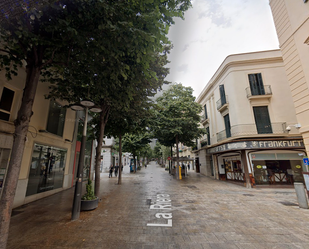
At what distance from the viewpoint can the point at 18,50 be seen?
4.53 metres

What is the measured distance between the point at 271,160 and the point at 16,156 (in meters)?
17.1

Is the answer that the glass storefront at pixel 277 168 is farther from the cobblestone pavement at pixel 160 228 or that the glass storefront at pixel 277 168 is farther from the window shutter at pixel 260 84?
the cobblestone pavement at pixel 160 228

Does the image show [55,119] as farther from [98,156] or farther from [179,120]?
[179,120]

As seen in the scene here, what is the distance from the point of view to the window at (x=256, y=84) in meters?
13.7

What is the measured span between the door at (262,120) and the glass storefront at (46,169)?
1598cm

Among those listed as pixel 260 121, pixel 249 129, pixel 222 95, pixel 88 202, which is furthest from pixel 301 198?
pixel 222 95

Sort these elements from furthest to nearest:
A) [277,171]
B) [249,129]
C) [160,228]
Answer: [277,171] → [249,129] → [160,228]

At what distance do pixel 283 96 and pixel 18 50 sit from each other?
59.1 feet

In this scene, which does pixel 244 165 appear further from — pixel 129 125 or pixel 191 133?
pixel 129 125

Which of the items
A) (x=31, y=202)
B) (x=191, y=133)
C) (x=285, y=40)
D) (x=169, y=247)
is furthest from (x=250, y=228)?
(x=191, y=133)

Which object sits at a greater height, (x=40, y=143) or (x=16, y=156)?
(x=40, y=143)

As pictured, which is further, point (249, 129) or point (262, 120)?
point (262, 120)

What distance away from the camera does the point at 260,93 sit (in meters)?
13.7

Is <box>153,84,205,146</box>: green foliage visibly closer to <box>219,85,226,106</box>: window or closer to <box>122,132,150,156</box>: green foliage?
<box>219,85,226,106</box>: window
